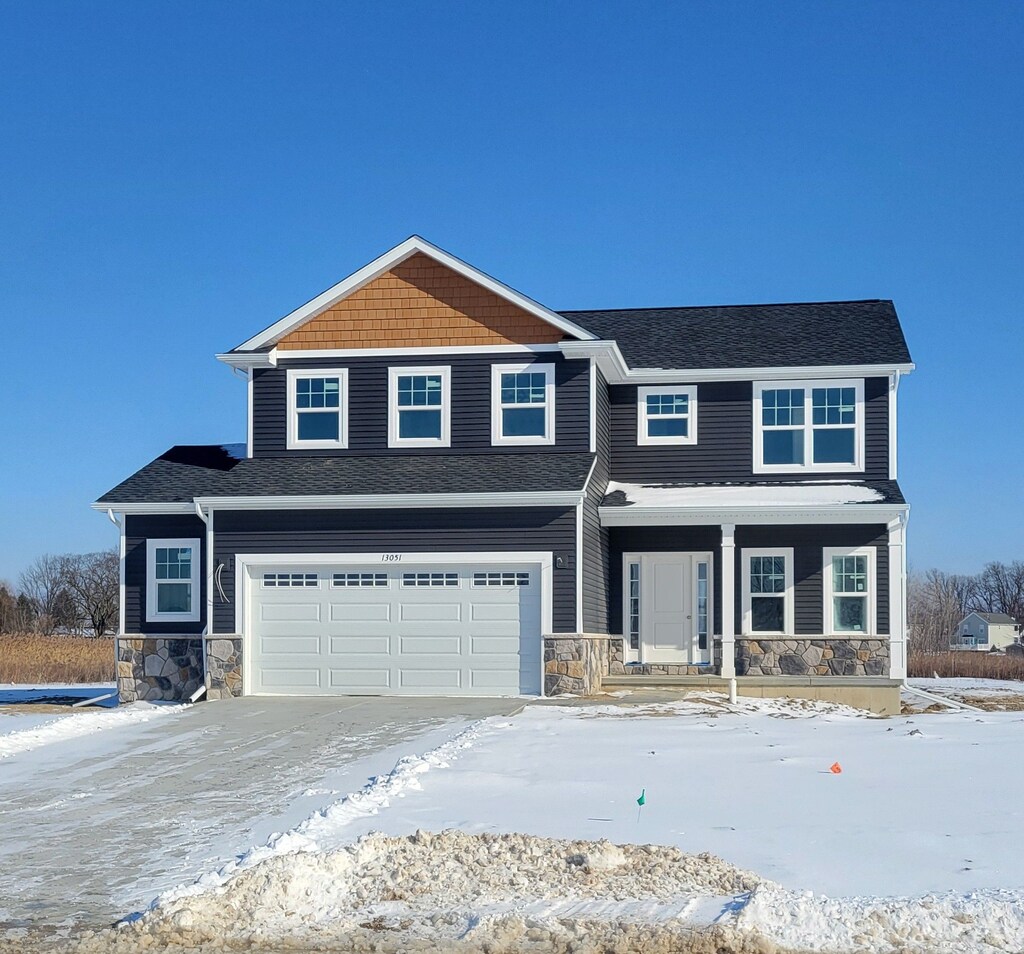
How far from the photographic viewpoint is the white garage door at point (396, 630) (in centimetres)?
2009

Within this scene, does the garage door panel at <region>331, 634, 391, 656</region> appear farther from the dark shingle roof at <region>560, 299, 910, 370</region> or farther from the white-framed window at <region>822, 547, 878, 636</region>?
the white-framed window at <region>822, 547, 878, 636</region>

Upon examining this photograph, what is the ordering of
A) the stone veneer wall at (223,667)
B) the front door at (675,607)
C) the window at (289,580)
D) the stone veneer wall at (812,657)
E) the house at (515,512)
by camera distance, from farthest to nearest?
the front door at (675,607) < the stone veneer wall at (812,657) < the window at (289,580) < the stone veneer wall at (223,667) < the house at (515,512)

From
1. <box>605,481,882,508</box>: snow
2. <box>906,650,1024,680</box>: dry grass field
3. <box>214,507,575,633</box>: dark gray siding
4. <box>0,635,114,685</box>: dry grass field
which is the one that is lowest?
<box>906,650,1024,680</box>: dry grass field

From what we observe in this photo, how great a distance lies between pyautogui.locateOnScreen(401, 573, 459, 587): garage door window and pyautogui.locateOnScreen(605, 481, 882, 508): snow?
11.5 feet

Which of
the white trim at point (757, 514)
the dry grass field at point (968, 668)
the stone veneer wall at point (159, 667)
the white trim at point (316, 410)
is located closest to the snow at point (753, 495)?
the white trim at point (757, 514)

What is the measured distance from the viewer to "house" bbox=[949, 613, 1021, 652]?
84869 millimetres

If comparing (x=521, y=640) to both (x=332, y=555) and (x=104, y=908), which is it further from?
(x=104, y=908)

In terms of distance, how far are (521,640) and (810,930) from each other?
13.2 m

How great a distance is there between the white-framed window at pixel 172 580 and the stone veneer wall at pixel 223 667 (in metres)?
1.78

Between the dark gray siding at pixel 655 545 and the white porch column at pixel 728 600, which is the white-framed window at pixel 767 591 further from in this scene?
the white porch column at pixel 728 600

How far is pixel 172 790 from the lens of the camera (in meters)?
12.0

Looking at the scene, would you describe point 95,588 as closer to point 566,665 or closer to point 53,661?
point 53,661

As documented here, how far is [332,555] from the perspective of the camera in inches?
805

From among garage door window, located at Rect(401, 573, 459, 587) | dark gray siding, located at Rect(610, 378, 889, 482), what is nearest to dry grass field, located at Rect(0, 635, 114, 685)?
garage door window, located at Rect(401, 573, 459, 587)
